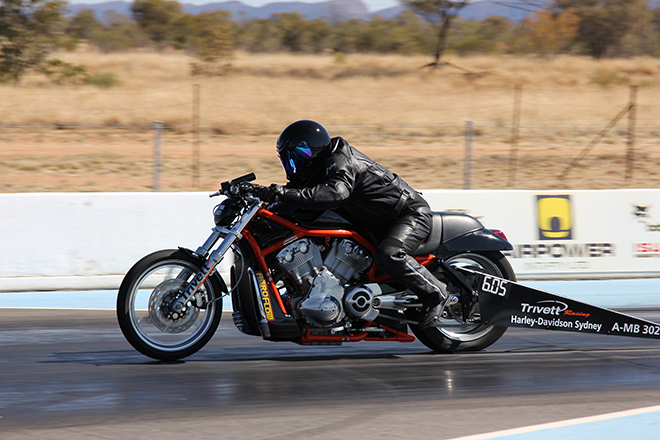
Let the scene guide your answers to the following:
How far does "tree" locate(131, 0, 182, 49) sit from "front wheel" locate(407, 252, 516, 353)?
139 feet

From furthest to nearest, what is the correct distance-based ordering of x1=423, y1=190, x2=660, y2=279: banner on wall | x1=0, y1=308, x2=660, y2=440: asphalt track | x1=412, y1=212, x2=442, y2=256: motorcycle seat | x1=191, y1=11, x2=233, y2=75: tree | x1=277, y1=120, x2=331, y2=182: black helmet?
x1=191, y1=11, x2=233, y2=75: tree, x1=423, y1=190, x2=660, y2=279: banner on wall, x1=412, y1=212, x2=442, y2=256: motorcycle seat, x1=277, y1=120, x2=331, y2=182: black helmet, x1=0, y1=308, x2=660, y2=440: asphalt track

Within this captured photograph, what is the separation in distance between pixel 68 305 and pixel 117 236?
1120 millimetres

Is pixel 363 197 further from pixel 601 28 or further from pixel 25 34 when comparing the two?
pixel 601 28

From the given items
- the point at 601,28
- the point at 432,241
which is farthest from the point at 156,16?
the point at 432,241

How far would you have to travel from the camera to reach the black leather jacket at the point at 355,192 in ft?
19.7

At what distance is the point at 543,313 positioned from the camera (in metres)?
6.59

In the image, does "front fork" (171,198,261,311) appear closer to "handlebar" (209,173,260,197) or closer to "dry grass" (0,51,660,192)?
"handlebar" (209,173,260,197)

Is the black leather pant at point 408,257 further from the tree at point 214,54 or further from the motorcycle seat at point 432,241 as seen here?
the tree at point 214,54

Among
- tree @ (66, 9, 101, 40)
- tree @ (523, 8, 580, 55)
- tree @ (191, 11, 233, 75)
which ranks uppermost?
tree @ (66, 9, 101, 40)

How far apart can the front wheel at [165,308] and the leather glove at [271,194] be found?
0.70m

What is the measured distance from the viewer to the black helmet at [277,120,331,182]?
6141mm

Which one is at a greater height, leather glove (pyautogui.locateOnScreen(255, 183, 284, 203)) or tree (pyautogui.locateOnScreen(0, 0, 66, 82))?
tree (pyautogui.locateOnScreen(0, 0, 66, 82))

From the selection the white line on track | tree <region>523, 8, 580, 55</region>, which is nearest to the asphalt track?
the white line on track

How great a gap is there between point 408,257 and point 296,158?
1142 mm
